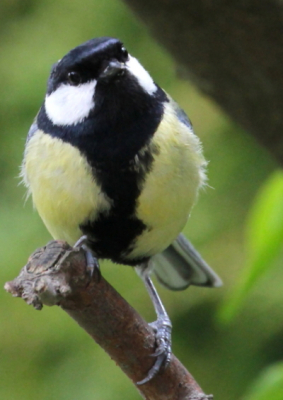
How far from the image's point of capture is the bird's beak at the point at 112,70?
1094 millimetres

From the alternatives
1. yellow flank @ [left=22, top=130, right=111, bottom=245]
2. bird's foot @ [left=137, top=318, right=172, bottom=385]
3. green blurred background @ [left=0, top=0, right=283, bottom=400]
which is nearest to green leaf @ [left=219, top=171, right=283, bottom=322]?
bird's foot @ [left=137, top=318, right=172, bottom=385]

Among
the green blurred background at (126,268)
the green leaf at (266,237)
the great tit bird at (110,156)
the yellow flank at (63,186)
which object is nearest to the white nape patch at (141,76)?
the great tit bird at (110,156)

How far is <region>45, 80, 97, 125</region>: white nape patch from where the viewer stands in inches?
44.2

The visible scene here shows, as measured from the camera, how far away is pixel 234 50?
4.54ft

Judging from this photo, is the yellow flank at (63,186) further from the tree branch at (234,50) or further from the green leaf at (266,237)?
the tree branch at (234,50)

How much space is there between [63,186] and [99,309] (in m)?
0.25

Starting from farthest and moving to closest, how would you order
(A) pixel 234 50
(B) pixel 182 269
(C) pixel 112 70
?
(B) pixel 182 269
(A) pixel 234 50
(C) pixel 112 70

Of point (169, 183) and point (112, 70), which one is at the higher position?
point (112, 70)

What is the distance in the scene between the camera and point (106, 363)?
188 centimetres

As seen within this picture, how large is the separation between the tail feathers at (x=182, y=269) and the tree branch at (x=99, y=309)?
407 millimetres

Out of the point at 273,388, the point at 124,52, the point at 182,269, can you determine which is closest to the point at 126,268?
the point at 182,269

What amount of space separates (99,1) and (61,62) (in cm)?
122

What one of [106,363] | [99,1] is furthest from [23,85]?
[106,363]

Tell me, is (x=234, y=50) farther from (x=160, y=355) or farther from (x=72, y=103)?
(x=160, y=355)
